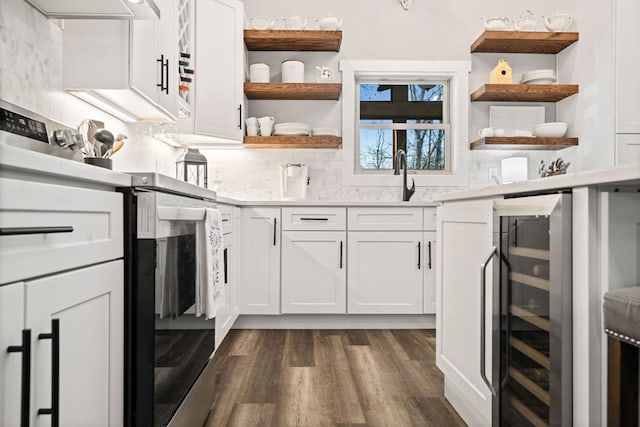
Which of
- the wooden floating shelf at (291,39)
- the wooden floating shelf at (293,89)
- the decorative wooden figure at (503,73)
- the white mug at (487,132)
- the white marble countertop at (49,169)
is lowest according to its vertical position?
the white marble countertop at (49,169)

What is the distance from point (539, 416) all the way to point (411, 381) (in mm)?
1179

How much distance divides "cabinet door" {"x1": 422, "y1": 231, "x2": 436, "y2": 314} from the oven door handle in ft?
6.98

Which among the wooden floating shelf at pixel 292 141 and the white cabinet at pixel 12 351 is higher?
the wooden floating shelf at pixel 292 141

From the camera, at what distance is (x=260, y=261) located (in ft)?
11.5

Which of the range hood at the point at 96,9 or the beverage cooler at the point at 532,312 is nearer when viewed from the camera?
the beverage cooler at the point at 532,312

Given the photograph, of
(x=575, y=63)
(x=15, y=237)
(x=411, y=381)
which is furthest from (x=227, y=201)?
(x=575, y=63)

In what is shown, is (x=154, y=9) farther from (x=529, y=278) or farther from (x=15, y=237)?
(x=529, y=278)

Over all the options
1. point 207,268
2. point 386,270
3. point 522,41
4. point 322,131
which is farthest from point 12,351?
point 522,41

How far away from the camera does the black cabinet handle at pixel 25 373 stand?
757 millimetres

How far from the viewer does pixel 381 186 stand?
409 cm

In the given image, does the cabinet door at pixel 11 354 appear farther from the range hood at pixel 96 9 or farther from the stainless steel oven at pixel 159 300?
the range hood at pixel 96 9

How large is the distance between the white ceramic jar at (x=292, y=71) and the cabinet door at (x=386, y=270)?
1330 mm

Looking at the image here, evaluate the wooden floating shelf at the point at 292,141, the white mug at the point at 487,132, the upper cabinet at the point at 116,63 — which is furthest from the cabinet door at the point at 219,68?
the white mug at the point at 487,132

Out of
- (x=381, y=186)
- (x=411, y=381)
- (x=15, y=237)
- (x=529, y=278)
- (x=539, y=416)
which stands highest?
(x=381, y=186)
